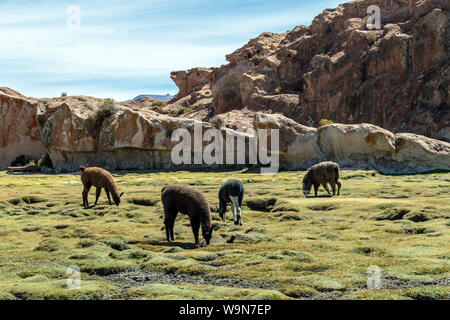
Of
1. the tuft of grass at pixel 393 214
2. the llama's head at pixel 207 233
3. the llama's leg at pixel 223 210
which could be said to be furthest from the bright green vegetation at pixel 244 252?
the llama's leg at pixel 223 210

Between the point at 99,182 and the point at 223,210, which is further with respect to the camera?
the point at 99,182

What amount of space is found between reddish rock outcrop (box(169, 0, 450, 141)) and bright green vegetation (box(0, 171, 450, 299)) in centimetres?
4862

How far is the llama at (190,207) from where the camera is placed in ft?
58.5

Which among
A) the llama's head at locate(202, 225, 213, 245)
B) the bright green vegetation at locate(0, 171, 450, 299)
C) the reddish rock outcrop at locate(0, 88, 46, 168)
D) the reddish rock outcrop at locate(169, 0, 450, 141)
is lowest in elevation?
the bright green vegetation at locate(0, 171, 450, 299)

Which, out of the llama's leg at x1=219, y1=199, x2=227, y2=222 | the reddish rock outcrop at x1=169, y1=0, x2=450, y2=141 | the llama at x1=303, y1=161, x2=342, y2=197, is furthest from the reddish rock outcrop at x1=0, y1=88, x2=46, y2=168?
the llama's leg at x1=219, y1=199, x2=227, y2=222

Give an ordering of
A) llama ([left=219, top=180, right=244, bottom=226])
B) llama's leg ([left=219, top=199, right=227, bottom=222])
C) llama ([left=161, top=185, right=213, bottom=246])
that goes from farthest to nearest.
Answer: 1. llama's leg ([left=219, top=199, right=227, bottom=222])
2. llama ([left=219, top=180, right=244, bottom=226])
3. llama ([left=161, top=185, right=213, bottom=246])

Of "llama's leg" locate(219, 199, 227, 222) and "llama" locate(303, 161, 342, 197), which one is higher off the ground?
"llama" locate(303, 161, 342, 197)

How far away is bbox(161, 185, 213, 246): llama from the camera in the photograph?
58.5ft

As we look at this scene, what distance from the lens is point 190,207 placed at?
17984mm

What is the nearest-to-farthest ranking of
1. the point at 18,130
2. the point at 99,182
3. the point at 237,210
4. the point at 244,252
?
the point at 244,252
the point at 237,210
the point at 99,182
the point at 18,130

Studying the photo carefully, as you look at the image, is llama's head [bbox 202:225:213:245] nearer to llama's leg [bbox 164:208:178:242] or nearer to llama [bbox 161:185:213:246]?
llama [bbox 161:185:213:246]

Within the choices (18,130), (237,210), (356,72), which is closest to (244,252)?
(237,210)

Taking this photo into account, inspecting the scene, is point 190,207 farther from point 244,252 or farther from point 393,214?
point 393,214

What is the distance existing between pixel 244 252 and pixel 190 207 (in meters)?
2.78
